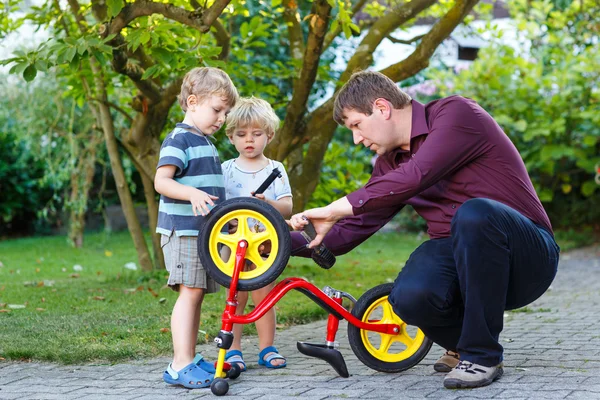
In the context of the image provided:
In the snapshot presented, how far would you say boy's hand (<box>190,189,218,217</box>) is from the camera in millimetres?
3281

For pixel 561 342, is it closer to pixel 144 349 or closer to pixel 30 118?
pixel 144 349

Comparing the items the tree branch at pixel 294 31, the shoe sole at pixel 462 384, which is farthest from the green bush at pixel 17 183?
the shoe sole at pixel 462 384

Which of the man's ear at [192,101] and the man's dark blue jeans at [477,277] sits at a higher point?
Result: the man's ear at [192,101]

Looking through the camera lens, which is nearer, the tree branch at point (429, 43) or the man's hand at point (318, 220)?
the man's hand at point (318, 220)

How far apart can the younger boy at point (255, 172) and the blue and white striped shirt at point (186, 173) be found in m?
0.31

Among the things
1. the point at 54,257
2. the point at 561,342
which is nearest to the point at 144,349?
the point at 561,342

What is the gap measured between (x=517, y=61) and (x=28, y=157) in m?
7.26

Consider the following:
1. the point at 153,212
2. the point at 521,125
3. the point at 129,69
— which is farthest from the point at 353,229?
the point at 521,125

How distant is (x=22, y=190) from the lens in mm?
12953

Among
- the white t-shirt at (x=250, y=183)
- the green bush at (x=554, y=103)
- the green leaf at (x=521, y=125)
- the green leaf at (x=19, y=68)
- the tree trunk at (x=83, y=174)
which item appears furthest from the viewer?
the green bush at (x=554, y=103)

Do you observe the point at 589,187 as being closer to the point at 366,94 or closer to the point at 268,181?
the point at 366,94

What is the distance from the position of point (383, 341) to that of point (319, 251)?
0.51 metres

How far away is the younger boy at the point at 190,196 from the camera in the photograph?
133 inches

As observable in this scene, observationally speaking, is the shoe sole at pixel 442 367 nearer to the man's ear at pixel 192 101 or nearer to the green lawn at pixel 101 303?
the green lawn at pixel 101 303
